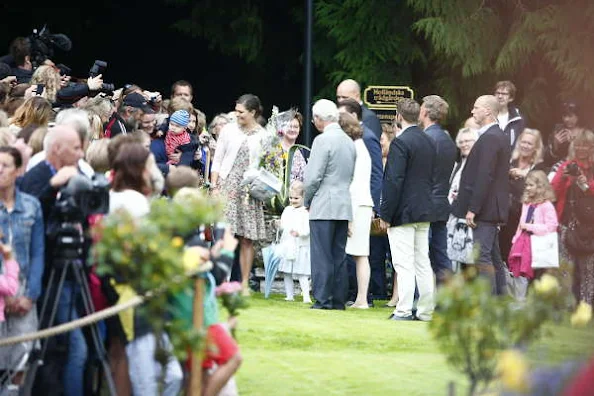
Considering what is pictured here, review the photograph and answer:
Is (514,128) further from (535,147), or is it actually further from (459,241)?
(459,241)

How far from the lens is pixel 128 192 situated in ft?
31.5

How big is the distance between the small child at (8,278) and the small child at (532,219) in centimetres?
802

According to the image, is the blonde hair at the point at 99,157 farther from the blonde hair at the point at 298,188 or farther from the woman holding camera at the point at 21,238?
the blonde hair at the point at 298,188

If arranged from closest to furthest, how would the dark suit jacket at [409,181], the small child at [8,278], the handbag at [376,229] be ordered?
the small child at [8,278]
the dark suit jacket at [409,181]
the handbag at [376,229]

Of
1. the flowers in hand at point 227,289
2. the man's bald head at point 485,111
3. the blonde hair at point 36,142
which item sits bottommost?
the flowers in hand at point 227,289

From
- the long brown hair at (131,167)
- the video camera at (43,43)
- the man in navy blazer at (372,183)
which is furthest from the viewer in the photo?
the video camera at (43,43)

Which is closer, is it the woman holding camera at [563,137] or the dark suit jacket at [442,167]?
the dark suit jacket at [442,167]

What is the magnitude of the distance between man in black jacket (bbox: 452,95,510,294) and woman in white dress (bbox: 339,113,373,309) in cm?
123

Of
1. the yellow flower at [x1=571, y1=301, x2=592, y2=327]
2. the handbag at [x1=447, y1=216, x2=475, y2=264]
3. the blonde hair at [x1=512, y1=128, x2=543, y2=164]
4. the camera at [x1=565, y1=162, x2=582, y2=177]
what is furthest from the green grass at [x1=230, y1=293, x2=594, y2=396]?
the blonde hair at [x1=512, y1=128, x2=543, y2=164]

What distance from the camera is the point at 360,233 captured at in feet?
54.5

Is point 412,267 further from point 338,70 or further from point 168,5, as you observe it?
point 168,5

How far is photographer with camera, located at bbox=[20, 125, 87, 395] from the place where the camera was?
9406mm

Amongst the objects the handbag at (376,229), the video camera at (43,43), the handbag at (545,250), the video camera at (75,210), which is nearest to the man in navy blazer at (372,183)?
the handbag at (376,229)

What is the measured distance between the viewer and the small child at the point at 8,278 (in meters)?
9.30
